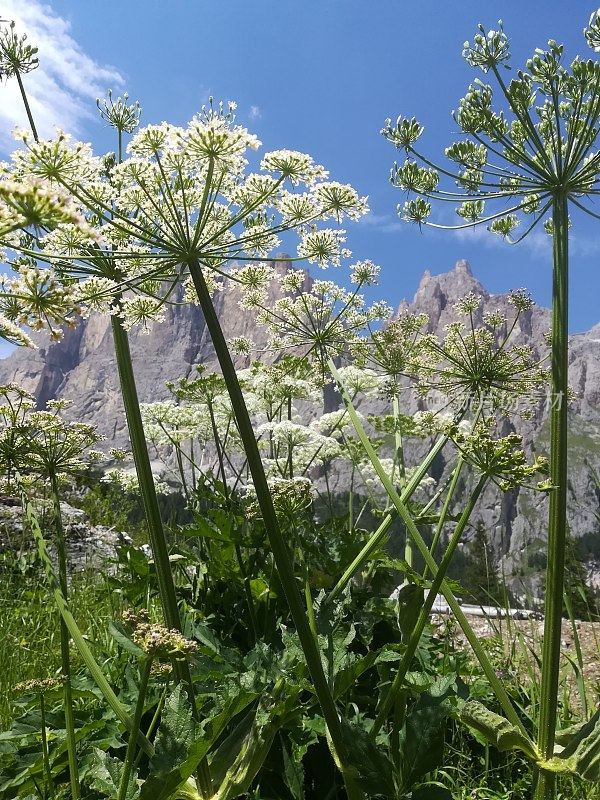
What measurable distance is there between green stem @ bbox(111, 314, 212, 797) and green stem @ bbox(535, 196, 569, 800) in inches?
59.0

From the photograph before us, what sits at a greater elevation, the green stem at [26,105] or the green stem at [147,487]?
the green stem at [26,105]

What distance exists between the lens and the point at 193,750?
177cm

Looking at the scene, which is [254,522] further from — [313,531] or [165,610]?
[165,610]

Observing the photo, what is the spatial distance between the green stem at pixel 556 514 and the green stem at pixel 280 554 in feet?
3.38

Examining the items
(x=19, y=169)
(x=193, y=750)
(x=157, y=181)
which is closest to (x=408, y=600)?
(x=193, y=750)

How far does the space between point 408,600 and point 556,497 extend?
0.82m

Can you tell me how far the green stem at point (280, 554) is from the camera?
6.48 ft

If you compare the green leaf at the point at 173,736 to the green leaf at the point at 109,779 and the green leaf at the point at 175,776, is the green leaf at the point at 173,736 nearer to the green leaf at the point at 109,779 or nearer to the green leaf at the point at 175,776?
the green leaf at the point at 175,776

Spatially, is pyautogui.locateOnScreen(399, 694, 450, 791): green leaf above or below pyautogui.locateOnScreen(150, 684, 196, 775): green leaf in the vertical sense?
below

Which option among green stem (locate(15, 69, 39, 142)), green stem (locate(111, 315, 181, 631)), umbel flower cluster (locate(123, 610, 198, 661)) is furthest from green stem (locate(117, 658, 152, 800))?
green stem (locate(15, 69, 39, 142))

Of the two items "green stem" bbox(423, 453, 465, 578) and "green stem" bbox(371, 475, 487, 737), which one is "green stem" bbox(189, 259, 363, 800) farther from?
"green stem" bbox(423, 453, 465, 578)

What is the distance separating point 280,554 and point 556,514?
4.88 ft

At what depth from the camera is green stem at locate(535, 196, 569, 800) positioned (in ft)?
8.66

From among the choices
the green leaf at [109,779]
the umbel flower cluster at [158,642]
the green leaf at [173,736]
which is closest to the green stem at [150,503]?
the green leaf at [109,779]
